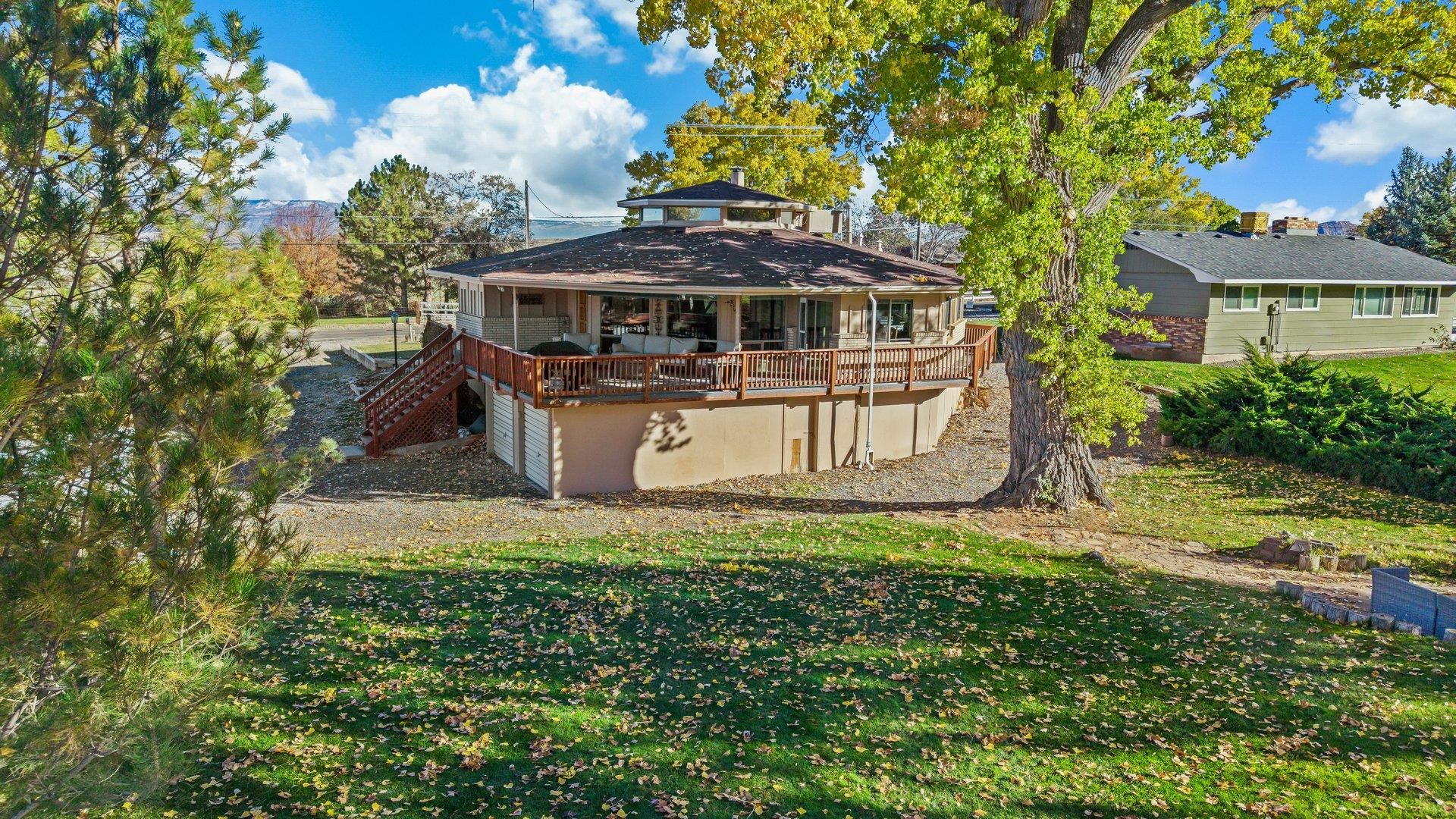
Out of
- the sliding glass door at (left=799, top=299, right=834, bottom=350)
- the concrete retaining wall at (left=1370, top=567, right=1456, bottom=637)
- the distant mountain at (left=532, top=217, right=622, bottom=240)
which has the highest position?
the distant mountain at (left=532, top=217, right=622, bottom=240)

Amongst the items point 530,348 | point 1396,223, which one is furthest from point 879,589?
point 1396,223

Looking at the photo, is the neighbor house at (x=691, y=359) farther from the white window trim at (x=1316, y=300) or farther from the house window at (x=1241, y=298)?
the white window trim at (x=1316, y=300)

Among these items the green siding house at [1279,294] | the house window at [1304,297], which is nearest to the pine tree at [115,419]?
the green siding house at [1279,294]

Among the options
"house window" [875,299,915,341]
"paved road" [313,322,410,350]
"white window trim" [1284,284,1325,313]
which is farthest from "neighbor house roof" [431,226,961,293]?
"paved road" [313,322,410,350]

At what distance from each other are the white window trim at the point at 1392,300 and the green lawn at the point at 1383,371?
204 centimetres

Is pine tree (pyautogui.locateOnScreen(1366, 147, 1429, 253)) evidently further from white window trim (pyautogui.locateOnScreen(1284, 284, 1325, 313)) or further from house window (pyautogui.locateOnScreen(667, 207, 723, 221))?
house window (pyautogui.locateOnScreen(667, 207, 723, 221))

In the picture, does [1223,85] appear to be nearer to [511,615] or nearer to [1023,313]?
[1023,313]

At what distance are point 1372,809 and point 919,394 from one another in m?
15.3

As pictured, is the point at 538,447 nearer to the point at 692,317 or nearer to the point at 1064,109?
the point at 692,317

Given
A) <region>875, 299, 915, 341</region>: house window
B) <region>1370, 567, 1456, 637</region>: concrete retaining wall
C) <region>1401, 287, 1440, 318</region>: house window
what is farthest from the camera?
<region>1401, 287, 1440, 318</region>: house window

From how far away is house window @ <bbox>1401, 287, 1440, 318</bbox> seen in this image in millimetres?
35719

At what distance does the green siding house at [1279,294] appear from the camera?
3150cm

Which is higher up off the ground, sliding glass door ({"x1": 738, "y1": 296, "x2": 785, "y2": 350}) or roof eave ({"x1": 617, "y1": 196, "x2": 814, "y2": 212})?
roof eave ({"x1": 617, "y1": 196, "x2": 814, "y2": 212})

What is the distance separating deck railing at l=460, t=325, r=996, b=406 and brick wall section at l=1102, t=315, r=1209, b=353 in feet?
43.6
